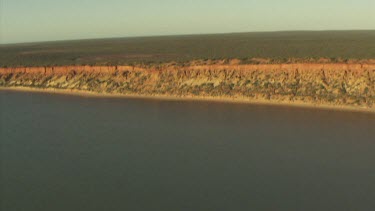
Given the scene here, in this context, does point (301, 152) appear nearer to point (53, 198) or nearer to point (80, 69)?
point (53, 198)

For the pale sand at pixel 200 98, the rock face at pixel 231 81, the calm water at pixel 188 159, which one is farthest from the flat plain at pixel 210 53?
the calm water at pixel 188 159

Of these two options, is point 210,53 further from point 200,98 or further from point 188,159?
point 188,159

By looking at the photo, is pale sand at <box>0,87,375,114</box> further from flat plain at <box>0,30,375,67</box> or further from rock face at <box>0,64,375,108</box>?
flat plain at <box>0,30,375,67</box>

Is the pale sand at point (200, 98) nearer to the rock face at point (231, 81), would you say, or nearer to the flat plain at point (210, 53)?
the rock face at point (231, 81)

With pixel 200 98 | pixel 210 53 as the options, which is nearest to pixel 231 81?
pixel 200 98

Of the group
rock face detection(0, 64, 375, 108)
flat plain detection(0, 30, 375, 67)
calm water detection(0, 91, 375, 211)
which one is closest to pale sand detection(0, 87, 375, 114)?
rock face detection(0, 64, 375, 108)

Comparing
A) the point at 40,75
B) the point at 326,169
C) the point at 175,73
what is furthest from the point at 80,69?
the point at 326,169
